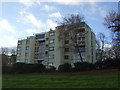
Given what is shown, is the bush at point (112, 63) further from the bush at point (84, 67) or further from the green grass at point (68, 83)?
the green grass at point (68, 83)

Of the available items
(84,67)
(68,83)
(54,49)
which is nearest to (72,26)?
(84,67)

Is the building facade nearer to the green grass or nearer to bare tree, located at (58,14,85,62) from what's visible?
bare tree, located at (58,14,85,62)

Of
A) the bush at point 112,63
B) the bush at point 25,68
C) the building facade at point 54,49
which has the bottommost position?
the bush at point 25,68

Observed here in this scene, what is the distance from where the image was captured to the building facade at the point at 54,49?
50.5 meters

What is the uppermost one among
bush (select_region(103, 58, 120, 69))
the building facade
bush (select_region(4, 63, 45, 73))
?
the building facade

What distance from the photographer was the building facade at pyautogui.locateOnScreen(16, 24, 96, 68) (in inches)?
1989

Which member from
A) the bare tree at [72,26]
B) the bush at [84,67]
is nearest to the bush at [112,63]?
the bush at [84,67]

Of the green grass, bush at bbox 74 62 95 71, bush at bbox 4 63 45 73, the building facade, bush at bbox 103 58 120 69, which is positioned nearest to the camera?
the green grass

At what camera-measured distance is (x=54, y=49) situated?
55.6 m

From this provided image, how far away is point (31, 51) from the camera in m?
65.4

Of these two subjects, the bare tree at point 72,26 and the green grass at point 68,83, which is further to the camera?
the bare tree at point 72,26

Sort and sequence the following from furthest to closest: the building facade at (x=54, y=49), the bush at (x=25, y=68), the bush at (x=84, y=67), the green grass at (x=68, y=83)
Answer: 1. the building facade at (x=54, y=49)
2. the bush at (x=25, y=68)
3. the bush at (x=84, y=67)
4. the green grass at (x=68, y=83)

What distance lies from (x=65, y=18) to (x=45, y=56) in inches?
900

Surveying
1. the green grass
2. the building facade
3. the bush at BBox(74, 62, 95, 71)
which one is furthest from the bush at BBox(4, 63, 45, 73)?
the green grass
